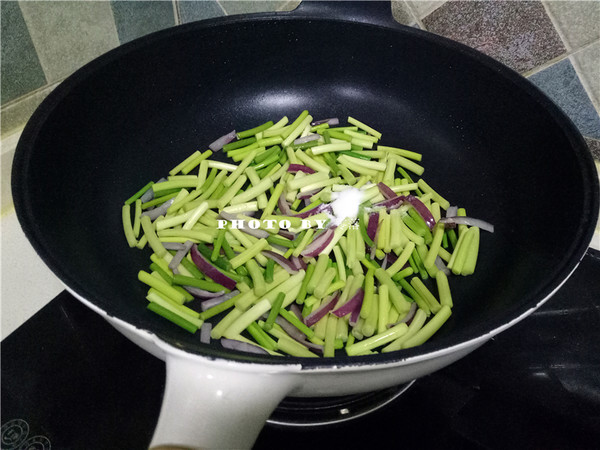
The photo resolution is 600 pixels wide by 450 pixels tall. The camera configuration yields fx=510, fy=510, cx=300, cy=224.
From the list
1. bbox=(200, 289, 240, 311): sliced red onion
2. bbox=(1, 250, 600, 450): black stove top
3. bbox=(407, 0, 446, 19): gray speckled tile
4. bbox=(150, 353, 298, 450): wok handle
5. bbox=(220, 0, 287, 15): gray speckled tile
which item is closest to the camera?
bbox=(150, 353, 298, 450): wok handle

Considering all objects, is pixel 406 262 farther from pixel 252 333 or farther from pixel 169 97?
pixel 169 97

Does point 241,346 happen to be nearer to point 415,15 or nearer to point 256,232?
point 256,232

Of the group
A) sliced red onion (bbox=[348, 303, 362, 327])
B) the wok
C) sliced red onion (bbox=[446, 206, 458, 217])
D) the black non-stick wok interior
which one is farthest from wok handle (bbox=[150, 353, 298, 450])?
sliced red onion (bbox=[446, 206, 458, 217])

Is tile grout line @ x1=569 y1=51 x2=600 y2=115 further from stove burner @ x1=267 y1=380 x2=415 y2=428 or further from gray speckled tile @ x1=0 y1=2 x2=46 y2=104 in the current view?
gray speckled tile @ x1=0 y1=2 x2=46 y2=104

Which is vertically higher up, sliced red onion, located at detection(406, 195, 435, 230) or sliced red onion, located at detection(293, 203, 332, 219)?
sliced red onion, located at detection(293, 203, 332, 219)

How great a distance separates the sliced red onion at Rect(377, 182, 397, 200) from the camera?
0.85 meters

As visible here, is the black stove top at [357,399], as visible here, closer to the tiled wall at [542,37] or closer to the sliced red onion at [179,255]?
the sliced red onion at [179,255]

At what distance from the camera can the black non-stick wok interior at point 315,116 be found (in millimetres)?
648

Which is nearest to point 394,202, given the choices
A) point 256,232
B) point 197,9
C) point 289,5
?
point 256,232

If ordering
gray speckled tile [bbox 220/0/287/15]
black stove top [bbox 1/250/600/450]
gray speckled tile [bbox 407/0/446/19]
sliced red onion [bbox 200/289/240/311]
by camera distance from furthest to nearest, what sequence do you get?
gray speckled tile [bbox 220/0/287/15]
gray speckled tile [bbox 407/0/446/19]
sliced red onion [bbox 200/289/240/311]
black stove top [bbox 1/250/600/450]

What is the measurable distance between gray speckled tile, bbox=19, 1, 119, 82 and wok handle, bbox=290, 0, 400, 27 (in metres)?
0.34

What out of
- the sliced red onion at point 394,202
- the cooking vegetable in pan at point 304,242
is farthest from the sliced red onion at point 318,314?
the sliced red onion at point 394,202

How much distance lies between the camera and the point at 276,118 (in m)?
0.99

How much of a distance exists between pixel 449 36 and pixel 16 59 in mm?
736
